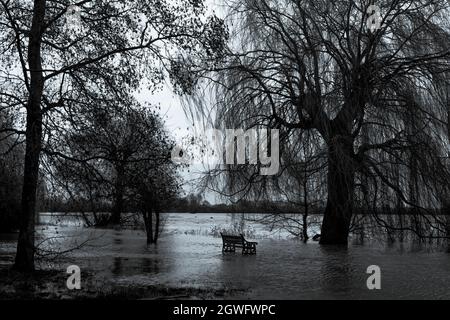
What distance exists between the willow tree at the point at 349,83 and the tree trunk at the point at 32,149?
311 inches

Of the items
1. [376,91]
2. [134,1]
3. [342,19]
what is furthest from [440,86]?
[134,1]

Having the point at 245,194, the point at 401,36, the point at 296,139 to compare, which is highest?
the point at 401,36

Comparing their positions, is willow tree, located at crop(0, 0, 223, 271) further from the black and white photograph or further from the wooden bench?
the wooden bench

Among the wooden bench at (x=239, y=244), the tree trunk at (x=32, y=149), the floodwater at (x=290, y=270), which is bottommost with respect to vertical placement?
the floodwater at (x=290, y=270)

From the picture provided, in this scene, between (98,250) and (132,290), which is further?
(98,250)

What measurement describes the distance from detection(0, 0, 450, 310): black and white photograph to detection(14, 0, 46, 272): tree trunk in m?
0.03

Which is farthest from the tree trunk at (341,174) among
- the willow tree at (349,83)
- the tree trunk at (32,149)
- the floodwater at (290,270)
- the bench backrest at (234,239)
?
the tree trunk at (32,149)

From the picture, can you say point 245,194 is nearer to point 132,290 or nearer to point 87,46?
point 87,46

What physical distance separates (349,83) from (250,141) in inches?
159

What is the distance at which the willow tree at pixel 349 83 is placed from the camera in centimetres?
1853

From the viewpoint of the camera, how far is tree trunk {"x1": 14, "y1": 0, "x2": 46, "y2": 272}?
504 inches

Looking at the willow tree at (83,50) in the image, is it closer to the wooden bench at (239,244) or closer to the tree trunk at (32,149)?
the tree trunk at (32,149)

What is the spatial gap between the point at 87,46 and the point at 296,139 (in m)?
9.22

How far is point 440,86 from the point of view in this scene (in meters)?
18.4
